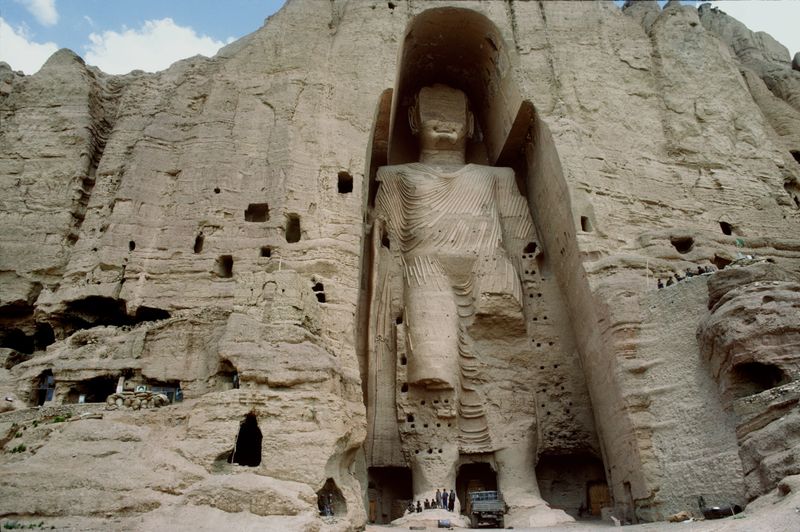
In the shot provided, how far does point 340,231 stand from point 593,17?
7450 millimetres

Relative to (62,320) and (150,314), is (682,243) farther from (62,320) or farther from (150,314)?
(62,320)

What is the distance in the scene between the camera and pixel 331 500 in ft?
21.0

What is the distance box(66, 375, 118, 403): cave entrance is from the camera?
7.01 m

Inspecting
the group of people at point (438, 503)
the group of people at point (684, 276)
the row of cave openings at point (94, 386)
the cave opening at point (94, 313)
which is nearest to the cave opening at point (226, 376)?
the row of cave openings at point (94, 386)

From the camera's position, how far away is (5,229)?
9.15 metres

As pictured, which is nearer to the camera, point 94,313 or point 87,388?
point 87,388

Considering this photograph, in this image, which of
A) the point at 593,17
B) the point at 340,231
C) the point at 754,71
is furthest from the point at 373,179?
the point at 754,71

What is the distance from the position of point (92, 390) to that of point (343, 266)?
11.3ft

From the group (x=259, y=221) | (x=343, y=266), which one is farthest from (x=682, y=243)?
(x=259, y=221)

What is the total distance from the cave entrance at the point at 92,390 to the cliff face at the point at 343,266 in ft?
0.11

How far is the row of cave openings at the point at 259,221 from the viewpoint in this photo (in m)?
8.59

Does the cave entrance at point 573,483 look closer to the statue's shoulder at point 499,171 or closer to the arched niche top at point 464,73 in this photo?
the statue's shoulder at point 499,171

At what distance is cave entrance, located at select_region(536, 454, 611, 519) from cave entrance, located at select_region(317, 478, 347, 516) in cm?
397

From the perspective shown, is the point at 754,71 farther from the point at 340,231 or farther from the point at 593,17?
the point at 340,231
